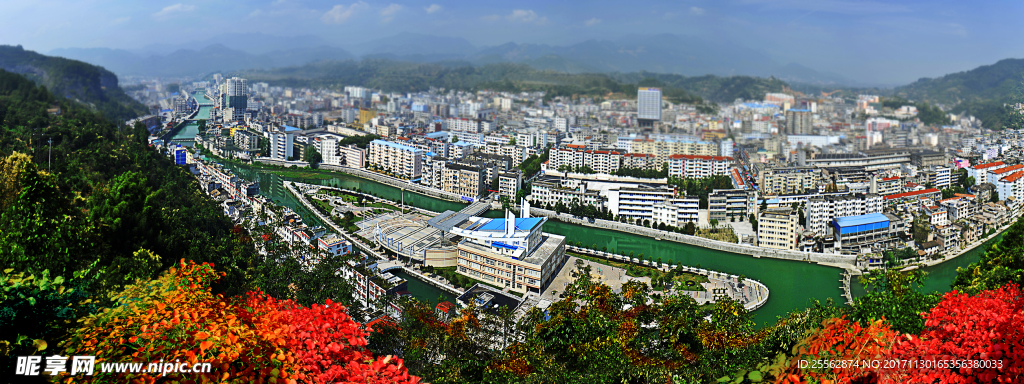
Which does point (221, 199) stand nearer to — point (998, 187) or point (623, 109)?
point (998, 187)

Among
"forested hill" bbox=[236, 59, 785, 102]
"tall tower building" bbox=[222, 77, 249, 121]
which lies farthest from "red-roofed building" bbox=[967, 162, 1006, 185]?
"tall tower building" bbox=[222, 77, 249, 121]

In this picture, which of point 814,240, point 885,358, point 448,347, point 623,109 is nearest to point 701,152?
point 814,240

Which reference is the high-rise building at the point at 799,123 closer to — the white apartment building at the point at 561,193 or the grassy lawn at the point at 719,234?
the white apartment building at the point at 561,193

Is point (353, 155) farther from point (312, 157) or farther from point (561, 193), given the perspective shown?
point (561, 193)

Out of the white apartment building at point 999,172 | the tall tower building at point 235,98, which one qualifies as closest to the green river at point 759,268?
the white apartment building at point 999,172

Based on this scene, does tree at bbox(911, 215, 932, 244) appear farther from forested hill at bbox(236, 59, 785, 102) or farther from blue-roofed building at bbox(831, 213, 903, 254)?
forested hill at bbox(236, 59, 785, 102)

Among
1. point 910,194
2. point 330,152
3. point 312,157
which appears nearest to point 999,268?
point 910,194

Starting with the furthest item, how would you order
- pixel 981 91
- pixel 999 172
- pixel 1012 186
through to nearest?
pixel 981 91
pixel 999 172
pixel 1012 186
